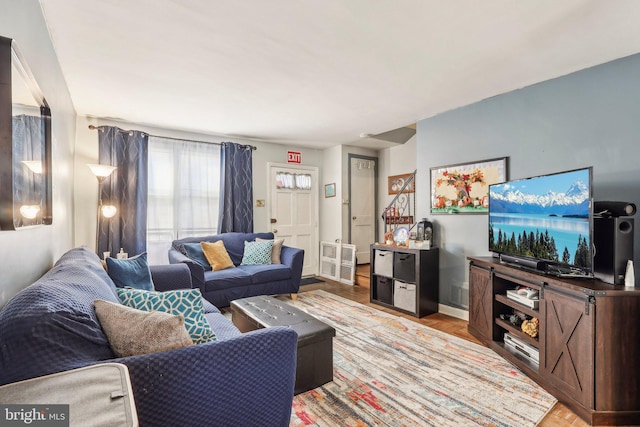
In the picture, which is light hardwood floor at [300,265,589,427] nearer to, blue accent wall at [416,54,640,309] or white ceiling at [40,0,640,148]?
blue accent wall at [416,54,640,309]

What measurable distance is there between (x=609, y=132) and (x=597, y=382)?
1.83 meters

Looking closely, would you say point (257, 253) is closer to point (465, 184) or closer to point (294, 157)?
point (294, 157)

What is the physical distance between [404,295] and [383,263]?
0.49 metres

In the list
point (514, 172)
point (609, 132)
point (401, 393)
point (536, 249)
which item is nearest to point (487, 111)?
point (514, 172)

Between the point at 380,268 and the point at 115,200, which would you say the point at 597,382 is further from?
the point at 115,200

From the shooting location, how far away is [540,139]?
9.08ft

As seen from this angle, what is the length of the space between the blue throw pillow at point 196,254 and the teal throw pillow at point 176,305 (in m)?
2.18

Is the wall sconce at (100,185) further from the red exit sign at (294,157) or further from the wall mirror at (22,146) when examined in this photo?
the red exit sign at (294,157)

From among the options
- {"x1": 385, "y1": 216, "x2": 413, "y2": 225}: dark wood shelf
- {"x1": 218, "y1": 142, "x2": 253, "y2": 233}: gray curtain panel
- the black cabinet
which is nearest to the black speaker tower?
the black cabinet

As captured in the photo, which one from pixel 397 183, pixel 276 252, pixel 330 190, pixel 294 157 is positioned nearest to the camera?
pixel 276 252

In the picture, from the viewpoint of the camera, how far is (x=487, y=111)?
10.4ft

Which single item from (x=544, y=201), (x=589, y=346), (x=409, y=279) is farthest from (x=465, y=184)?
(x=589, y=346)

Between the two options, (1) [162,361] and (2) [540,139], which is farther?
(2) [540,139]

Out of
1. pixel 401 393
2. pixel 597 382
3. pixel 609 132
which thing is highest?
pixel 609 132
